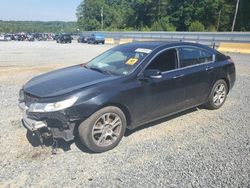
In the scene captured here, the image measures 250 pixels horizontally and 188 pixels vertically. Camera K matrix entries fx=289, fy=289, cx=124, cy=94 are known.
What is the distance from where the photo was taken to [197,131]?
525cm

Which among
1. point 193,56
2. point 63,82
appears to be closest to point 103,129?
point 63,82

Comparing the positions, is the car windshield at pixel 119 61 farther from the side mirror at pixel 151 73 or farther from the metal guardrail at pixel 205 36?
the metal guardrail at pixel 205 36

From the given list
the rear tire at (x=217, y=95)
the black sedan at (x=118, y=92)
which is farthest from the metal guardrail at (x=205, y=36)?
the black sedan at (x=118, y=92)

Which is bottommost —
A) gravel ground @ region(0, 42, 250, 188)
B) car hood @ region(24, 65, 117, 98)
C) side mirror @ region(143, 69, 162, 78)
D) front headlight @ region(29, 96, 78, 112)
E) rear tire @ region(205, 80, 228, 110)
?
gravel ground @ region(0, 42, 250, 188)

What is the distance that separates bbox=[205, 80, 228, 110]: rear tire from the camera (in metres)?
6.32

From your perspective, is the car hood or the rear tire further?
the rear tire

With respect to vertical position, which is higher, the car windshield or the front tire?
the car windshield

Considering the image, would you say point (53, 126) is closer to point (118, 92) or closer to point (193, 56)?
point (118, 92)

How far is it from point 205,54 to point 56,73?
10.3 ft

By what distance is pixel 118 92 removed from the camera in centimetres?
443

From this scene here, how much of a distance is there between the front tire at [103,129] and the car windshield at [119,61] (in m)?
0.79

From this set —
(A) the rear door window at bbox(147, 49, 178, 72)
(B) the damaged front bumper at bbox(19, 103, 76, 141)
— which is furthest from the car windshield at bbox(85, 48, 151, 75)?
(B) the damaged front bumper at bbox(19, 103, 76, 141)

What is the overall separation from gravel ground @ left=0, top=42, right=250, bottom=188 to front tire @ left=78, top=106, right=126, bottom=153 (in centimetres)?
14

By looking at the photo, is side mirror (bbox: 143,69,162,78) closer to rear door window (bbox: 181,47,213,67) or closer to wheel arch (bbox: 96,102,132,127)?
wheel arch (bbox: 96,102,132,127)
